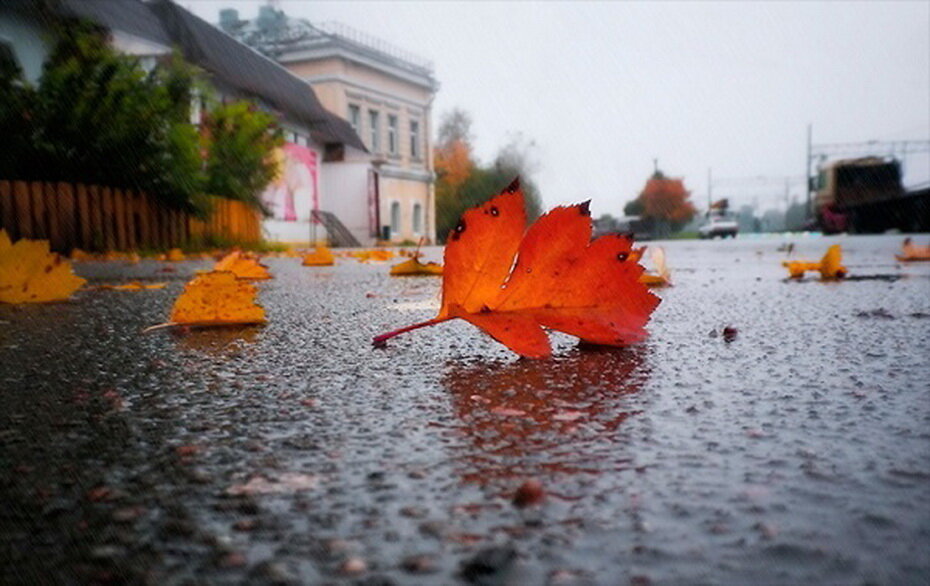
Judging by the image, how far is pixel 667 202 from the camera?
57375 mm

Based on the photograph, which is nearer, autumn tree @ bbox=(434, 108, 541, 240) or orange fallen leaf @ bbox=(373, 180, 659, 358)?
orange fallen leaf @ bbox=(373, 180, 659, 358)

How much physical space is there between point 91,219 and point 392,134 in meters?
23.7

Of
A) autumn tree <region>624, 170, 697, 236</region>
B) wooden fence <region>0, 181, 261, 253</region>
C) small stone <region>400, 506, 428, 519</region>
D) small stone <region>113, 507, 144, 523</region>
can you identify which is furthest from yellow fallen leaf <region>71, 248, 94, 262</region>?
autumn tree <region>624, 170, 697, 236</region>

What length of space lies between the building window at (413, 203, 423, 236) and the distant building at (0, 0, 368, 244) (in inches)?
207

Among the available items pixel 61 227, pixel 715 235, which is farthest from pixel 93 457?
pixel 715 235

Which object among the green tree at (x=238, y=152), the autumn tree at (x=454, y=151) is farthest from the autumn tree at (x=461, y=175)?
the green tree at (x=238, y=152)

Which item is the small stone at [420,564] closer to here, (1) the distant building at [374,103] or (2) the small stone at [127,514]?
(2) the small stone at [127,514]

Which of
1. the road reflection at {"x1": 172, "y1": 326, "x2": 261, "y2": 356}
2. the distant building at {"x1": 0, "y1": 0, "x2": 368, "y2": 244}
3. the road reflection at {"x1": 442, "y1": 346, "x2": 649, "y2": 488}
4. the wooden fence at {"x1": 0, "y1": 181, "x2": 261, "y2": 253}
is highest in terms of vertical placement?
the distant building at {"x1": 0, "y1": 0, "x2": 368, "y2": 244}

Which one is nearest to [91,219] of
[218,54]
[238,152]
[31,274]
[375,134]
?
[238,152]

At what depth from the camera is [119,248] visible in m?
6.93

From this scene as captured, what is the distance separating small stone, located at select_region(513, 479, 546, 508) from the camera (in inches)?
18.9

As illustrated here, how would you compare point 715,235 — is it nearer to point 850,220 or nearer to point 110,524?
point 850,220

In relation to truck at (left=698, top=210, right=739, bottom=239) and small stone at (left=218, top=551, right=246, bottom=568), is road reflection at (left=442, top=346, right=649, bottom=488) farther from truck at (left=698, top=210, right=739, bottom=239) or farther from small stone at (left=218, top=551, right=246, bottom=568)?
truck at (left=698, top=210, right=739, bottom=239)

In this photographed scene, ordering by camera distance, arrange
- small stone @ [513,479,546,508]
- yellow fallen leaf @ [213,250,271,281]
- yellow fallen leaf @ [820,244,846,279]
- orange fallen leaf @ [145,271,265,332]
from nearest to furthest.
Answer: small stone @ [513,479,546,508] → orange fallen leaf @ [145,271,265,332] → yellow fallen leaf @ [213,250,271,281] → yellow fallen leaf @ [820,244,846,279]
